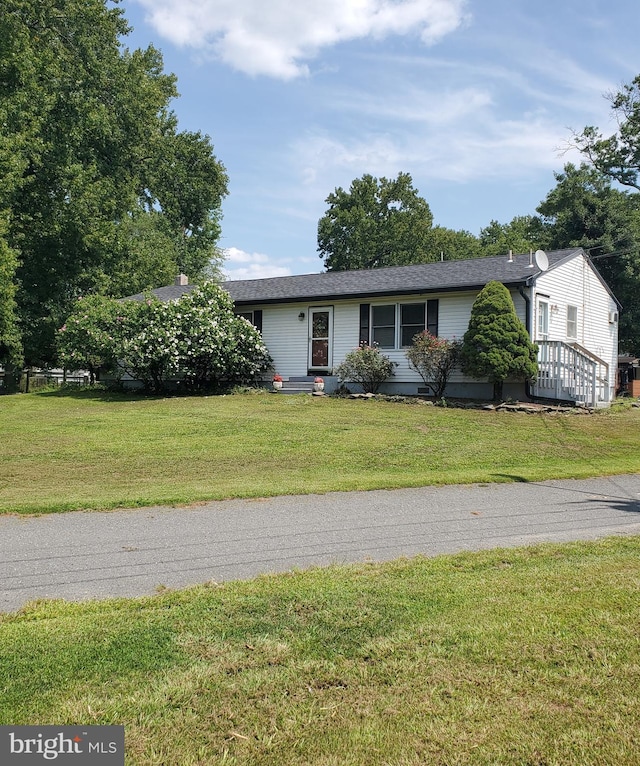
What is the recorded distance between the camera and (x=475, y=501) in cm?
719

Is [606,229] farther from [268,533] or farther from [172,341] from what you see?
[268,533]

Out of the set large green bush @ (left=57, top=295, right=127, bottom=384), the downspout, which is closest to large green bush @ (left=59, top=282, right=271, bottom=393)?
large green bush @ (left=57, top=295, right=127, bottom=384)

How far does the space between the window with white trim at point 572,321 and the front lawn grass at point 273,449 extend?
367cm

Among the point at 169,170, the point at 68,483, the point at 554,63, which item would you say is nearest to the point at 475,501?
the point at 68,483

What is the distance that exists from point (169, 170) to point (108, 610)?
4008 centimetres

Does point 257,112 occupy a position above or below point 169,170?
below

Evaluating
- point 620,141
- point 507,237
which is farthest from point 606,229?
point 507,237

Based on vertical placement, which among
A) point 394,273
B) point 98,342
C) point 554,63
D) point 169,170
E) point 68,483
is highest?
point 169,170

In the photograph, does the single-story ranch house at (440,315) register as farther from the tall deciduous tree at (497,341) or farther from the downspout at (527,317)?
the tall deciduous tree at (497,341)

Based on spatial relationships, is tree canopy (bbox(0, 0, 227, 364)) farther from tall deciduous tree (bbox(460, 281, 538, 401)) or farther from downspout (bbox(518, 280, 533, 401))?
downspout (bbox(518, 280, 533, 401))

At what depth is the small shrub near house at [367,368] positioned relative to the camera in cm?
1778

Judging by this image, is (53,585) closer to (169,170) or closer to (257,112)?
(257,112)

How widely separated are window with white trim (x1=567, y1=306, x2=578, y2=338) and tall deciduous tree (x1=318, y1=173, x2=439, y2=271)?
30.5 meters

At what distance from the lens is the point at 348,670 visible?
286 cm
